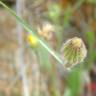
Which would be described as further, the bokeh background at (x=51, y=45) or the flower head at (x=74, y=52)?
the bokeh background at (x=51, y=45)

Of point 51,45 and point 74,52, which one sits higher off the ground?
point 51,45

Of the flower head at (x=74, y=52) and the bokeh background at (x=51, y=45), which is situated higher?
the bokeh background at (x=51, y=45)

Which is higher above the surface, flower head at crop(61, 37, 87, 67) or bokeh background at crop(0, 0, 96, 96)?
bokeh background at crop(0, 0, 96, 96)

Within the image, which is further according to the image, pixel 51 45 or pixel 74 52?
pixel 51 45

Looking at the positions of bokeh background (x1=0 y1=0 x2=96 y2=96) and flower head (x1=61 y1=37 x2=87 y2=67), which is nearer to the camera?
flower head (x1=61 y1=37 x2=87 y2=67)

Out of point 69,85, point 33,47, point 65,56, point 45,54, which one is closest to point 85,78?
point 69,85

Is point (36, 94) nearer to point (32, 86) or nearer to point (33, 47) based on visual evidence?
point (32, 86)
